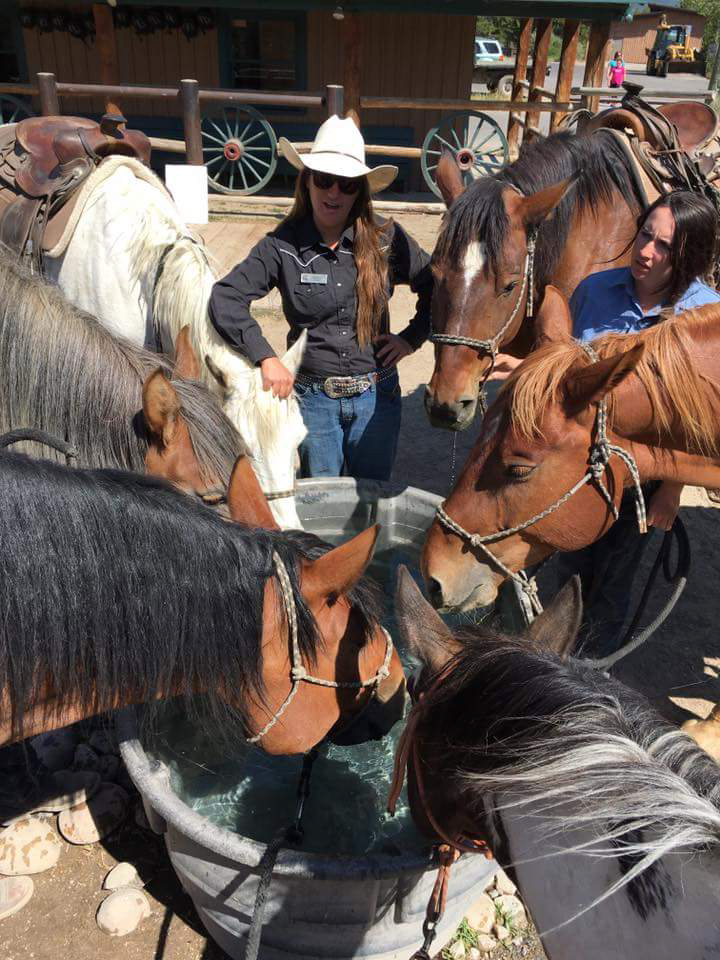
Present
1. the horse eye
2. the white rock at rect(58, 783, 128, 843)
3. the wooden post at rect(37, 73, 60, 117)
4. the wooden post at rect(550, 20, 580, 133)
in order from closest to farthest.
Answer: the horse eye → the white rock at rect(58, 783, 128, 843) → the wooden post at rect(37, 73, 60, 117) → the wooden post at rect(550, 20, 580, 133)

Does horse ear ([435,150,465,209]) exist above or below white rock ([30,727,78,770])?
above

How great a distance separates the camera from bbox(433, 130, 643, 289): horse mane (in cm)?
294

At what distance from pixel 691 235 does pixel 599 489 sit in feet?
3.30

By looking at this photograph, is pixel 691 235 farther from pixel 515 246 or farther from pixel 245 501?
pixel 245 501

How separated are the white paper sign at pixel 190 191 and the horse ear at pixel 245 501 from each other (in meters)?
6.24

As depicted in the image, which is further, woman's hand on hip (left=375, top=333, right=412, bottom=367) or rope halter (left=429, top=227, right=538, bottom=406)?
woman's hand on hip (left=375, top=333, right=412, bottom=367)

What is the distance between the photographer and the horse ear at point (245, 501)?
1830 millimetres

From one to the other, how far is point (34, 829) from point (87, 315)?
1876 mm

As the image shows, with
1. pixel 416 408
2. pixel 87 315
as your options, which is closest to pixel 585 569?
pixel 87 315

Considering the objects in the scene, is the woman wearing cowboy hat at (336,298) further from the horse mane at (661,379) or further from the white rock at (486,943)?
the white rock at (486,943)

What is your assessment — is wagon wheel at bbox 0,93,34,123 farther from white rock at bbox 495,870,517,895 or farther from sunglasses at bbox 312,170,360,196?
white rock at bbox 495,870,517,895

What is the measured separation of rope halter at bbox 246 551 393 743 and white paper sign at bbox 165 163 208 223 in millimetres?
6633

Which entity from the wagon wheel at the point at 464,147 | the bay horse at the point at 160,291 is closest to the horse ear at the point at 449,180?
the bay horse at the point at 160,291

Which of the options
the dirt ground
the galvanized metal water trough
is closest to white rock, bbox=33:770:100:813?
the dirt ground
